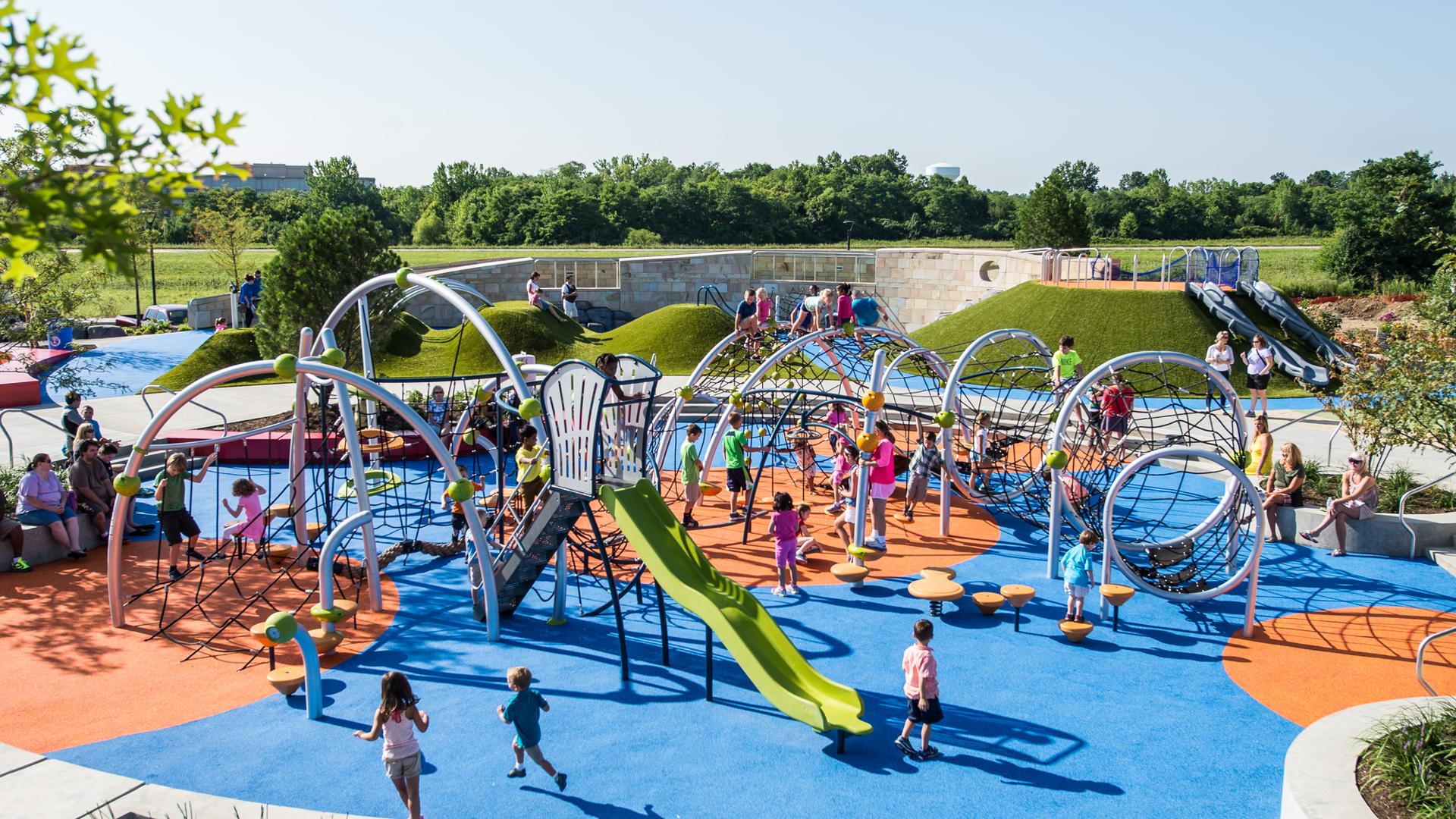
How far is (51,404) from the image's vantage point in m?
22.4

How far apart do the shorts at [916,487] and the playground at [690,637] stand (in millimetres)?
456

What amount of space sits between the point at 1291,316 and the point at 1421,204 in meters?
17.3

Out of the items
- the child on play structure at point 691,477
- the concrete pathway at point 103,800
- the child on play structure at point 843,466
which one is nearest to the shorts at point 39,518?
the concrete pathway at point 103,800

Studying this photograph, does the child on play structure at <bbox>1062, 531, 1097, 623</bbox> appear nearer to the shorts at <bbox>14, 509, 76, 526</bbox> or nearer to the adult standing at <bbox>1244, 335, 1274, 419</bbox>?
the adult standing at <bbox>1244, 335, 1274, 419</bbox>

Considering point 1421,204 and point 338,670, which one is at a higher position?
point 1421,204

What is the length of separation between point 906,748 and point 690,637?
10.4ft

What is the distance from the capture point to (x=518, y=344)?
26.5m

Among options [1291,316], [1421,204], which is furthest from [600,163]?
[1291,316]

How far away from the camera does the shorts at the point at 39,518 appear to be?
12812 mm

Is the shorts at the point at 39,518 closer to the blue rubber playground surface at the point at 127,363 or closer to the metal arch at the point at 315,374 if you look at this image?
the metal arch at the point at 315,374

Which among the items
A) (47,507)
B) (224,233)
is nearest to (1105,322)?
(47,507)

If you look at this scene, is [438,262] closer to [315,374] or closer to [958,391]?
[958,391]

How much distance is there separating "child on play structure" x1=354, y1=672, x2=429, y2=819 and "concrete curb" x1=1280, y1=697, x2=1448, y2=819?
5854 millimetres

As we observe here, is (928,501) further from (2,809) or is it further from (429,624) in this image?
(2,809)
